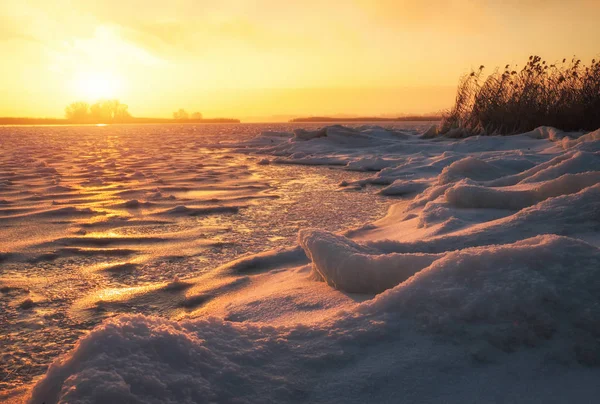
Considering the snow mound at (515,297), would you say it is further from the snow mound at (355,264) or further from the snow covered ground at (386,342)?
the snow mound at (355,264)

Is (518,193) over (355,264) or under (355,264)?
over

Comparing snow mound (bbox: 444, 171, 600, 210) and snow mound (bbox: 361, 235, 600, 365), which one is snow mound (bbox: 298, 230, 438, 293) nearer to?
snow mound (bbox: 361, 235, 600, 365)

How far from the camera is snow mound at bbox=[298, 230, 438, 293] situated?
1531 mm

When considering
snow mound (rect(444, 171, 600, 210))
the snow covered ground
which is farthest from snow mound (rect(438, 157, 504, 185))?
the snow covered ground

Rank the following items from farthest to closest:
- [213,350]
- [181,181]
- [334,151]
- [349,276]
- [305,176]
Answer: [334,151]
[305,176]
[181,181]
[349,276]
[213,350]

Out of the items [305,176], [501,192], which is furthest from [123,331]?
[305,176]

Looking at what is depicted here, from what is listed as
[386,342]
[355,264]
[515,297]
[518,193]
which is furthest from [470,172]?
[386,342]

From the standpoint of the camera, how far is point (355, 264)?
1.62 metres

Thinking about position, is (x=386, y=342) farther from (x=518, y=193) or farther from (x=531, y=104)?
(x=531, y=104)

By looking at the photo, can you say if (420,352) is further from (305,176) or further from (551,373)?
(305,176)

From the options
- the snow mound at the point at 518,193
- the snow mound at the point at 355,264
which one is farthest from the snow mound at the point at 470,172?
the snow mound at the point at 355,264

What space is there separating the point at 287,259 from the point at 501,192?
4.72ft

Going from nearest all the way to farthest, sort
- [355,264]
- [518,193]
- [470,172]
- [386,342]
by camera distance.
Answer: [386,342] → [355,264] → [518,193] → [470,172]

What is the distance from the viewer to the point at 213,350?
1.06 meters
